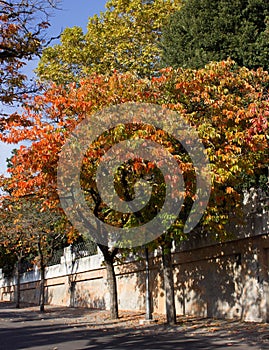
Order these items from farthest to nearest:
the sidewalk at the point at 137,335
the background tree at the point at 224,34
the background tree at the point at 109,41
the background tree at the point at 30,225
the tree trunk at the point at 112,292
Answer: the background tree at the point at 109,41 → the background tree at the point at 30,225 → the tree trunk at the point at 112,292 → the background tree at the point at 224,34 → the sidewalk at the point at 137,335

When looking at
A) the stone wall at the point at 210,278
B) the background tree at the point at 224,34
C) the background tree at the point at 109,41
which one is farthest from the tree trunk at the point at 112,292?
the background tree at the point at 109,41

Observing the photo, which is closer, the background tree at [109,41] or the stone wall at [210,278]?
the stone wall at [210,278]

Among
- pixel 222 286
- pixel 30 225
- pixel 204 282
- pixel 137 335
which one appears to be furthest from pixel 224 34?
pixel 30 225

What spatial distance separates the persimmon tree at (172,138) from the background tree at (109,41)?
1273 cm

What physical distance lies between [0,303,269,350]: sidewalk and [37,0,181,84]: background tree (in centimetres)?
1463

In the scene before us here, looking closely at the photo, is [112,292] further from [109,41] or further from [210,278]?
[109,41]

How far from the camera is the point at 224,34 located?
20.5 m

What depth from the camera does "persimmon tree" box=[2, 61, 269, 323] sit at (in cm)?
1422

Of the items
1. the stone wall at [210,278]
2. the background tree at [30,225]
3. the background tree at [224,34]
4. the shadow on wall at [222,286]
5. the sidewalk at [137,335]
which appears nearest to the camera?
the sidewalk at [137,335]

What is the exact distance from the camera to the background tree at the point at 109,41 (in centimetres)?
2900

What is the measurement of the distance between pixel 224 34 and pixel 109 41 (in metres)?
10.5

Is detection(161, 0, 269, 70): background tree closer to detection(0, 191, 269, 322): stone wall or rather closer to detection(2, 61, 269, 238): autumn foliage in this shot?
detection(2, 61, 269, 238): autumn foliage

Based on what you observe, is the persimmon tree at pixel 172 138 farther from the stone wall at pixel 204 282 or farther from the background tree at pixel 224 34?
the background tree at pixel 224 34

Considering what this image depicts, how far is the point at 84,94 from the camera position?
15781 mm
